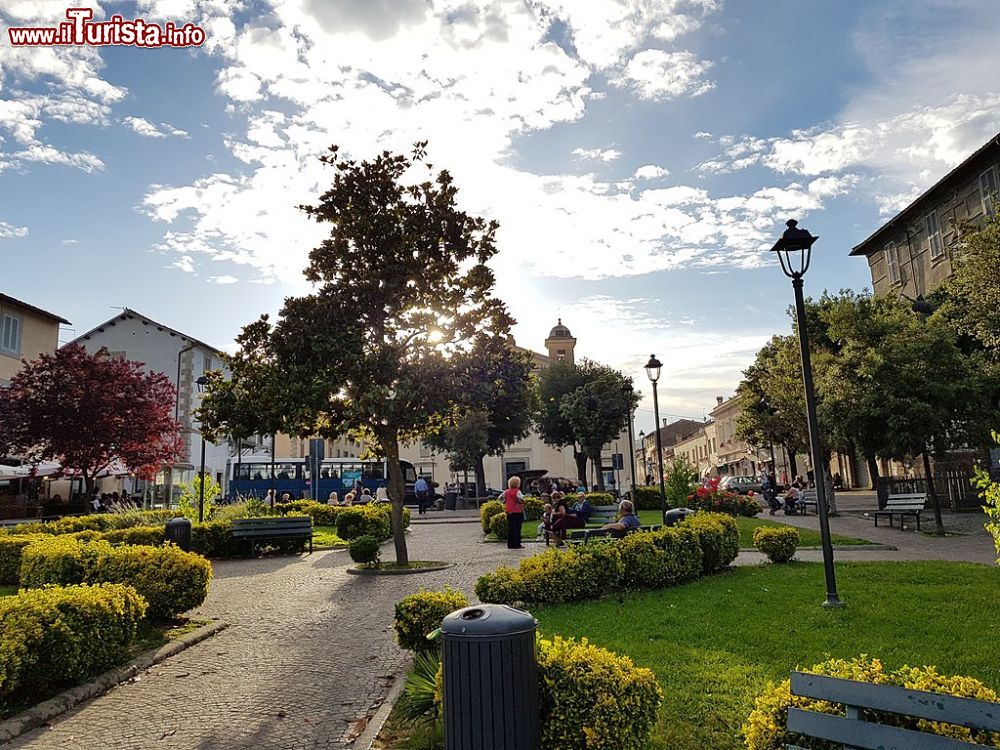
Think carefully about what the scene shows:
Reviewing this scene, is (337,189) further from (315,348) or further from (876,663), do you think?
(876,663)

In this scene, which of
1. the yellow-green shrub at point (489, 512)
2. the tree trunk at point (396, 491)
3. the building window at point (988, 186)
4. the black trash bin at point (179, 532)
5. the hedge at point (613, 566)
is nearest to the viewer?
the hedge at point (613, 566)

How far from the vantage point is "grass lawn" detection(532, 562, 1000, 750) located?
195 inches

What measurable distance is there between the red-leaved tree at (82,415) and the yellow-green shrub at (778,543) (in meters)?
22.4

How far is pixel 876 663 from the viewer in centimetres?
317

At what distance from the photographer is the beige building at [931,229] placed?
31734 millimetres

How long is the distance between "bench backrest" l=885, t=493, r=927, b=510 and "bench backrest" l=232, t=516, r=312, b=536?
49.5 ft

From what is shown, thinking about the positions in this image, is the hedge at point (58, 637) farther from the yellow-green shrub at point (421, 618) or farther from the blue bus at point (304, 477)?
the blue bus at point (304, 477)

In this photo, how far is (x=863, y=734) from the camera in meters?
2.69

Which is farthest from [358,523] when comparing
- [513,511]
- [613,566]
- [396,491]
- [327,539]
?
[613,566]

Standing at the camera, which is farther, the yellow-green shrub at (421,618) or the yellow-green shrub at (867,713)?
the yellow-green shrub at (421,618)

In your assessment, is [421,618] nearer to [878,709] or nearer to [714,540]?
[878,709]

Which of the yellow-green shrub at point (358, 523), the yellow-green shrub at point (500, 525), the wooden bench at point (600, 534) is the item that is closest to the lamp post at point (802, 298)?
the wooden bench at point (600, 534)

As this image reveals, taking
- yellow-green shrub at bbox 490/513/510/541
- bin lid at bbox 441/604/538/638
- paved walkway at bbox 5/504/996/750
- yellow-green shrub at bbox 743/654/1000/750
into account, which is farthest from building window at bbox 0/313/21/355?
yellow-green shrub at bbox 743/654/1000/750

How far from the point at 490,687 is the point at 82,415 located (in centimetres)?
2567
